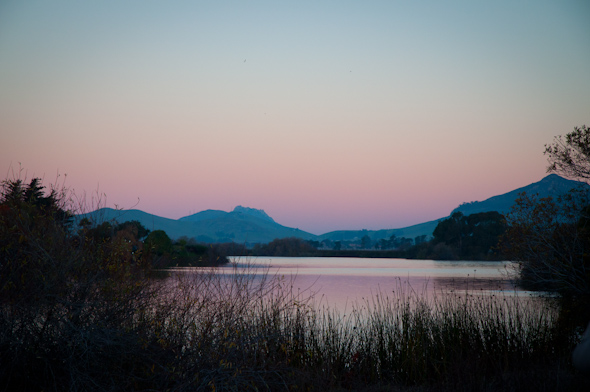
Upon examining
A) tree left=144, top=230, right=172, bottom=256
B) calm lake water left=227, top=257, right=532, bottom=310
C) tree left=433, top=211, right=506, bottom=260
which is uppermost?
tree left=433, top=211, right=506, bottom=260

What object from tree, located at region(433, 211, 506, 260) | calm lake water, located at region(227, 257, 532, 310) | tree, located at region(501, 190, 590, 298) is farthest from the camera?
tree, located at region(433, 211, 506, 260)

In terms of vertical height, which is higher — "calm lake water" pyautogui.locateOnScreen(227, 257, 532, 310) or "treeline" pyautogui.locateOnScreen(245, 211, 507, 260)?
"treeline" pyautogui.locateOnScreen(245, 211, 507, 260)

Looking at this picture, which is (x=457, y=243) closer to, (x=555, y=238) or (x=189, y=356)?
(x=555, y=238)

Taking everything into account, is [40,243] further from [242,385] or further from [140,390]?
[242,385]

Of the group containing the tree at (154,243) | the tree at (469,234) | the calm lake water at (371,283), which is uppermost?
the tree at (469,234)

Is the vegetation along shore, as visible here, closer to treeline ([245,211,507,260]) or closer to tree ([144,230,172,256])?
tree ([144,230,172,256])

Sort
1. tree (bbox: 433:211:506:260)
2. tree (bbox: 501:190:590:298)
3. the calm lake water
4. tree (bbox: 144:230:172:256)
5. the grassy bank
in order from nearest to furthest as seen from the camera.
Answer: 1. the grassy bank
2. tree (bbox: 144:230:172:256)
3. tree (bbox: 501:190:590:298)
4. the calm lake water
5. tree (bbox: 433:211:506:260)

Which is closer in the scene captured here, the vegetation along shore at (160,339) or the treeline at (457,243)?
the vegetation along shore at (160,339)

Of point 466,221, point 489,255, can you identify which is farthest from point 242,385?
point 466,221

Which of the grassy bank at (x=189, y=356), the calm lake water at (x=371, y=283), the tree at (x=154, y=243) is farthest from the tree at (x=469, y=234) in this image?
the grassy bank at (x=189, y=356)

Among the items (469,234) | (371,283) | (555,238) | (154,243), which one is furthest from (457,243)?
(154,243)

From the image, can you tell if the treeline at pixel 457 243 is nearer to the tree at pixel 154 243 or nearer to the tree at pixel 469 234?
the tree at pixel 469 234

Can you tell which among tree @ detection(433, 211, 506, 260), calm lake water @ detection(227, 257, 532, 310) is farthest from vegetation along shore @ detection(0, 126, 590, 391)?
tree @ detection(433, 211, 506, 260)

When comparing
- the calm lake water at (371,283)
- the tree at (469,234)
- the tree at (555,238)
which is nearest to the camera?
the tree at (555,238)
